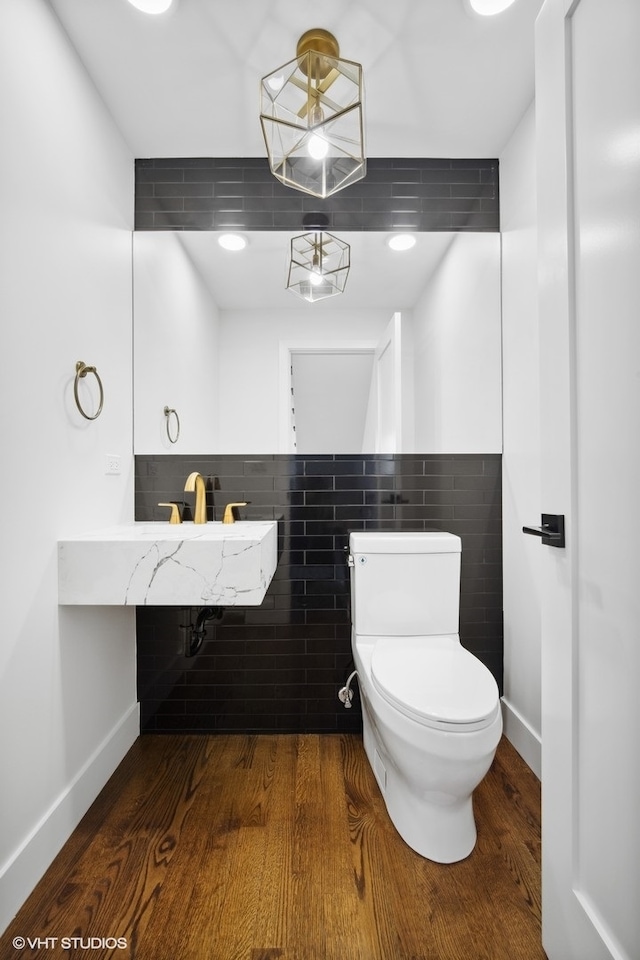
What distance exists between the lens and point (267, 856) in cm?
144

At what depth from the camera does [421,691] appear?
1.43m

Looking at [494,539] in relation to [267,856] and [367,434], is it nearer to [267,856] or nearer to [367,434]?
[367,434]

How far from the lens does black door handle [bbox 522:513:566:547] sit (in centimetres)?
106

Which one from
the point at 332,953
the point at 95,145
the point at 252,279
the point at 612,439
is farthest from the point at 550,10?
the point at 332,953

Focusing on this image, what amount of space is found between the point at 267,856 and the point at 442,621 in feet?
3.11

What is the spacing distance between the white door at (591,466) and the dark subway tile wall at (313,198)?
99 cm

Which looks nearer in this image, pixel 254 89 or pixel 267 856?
pixel 267 856

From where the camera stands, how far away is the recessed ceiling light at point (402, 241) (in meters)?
2.13

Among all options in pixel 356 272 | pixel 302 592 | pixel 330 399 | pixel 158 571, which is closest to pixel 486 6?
pixel 356 272

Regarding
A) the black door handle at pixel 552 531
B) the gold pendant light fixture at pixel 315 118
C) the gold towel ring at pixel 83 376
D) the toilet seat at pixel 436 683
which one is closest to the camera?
the black door handle at pixel 552 531

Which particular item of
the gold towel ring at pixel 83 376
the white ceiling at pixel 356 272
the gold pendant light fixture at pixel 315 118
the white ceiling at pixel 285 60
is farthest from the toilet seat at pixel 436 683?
the white ceiling at pixel 285 60

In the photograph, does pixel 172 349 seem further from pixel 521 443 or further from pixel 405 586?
pixel 521 443

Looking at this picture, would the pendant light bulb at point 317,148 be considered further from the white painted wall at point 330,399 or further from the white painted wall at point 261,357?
the white painted wall at point 330,399

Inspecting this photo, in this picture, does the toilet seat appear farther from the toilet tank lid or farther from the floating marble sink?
the floating marble sink
